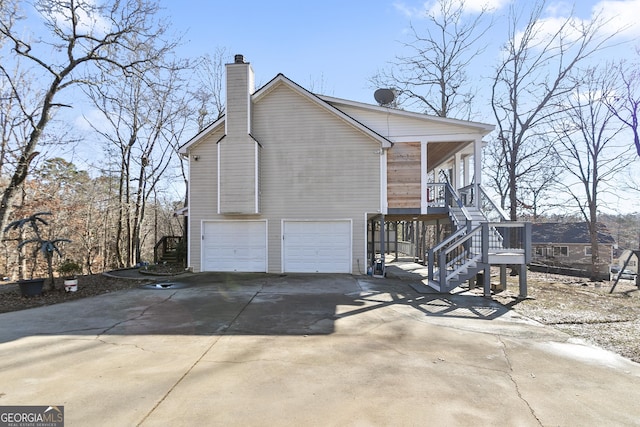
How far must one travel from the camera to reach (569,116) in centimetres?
1770

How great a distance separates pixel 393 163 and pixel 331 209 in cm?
276

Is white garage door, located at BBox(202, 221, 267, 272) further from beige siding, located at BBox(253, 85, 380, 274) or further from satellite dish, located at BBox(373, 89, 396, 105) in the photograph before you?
satellite dish, located at BBox(373, 89, 396, 105)

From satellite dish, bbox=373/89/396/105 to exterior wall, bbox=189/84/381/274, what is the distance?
2954 millimetres

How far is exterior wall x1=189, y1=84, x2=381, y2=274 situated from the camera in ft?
39.3

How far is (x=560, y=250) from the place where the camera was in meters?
36.5

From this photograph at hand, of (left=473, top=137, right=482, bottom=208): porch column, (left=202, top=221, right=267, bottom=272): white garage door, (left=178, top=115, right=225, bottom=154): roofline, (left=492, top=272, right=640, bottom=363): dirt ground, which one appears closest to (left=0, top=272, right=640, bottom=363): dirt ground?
(left=492, top=272, right=640, bottom=363): dirt ground

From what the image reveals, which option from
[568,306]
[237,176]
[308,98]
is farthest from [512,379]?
[308,98]

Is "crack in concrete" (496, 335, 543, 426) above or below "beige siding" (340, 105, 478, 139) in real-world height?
below

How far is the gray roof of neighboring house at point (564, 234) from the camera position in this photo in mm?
36062

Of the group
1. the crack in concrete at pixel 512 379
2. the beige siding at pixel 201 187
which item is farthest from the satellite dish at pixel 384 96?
the crack in concrete at pixel 512 379

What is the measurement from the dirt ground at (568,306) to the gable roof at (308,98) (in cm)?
555

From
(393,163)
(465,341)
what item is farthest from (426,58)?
(465,341)

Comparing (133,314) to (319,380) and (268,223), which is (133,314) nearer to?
(319,380)

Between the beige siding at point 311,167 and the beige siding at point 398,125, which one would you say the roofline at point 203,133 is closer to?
the beige siding at point 311,167
